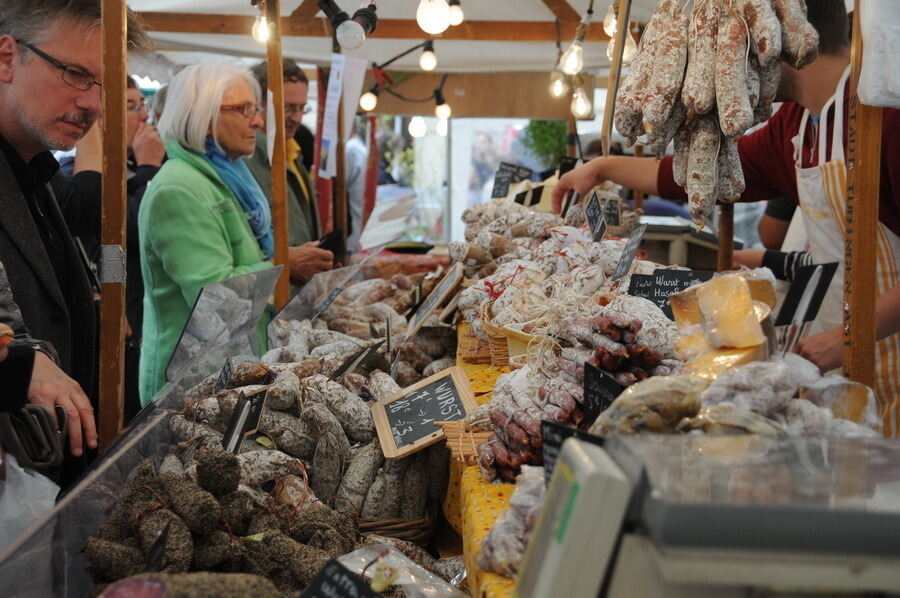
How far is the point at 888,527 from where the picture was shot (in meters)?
0.78

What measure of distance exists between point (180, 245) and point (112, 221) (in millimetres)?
1403

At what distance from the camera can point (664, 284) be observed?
7.21ft

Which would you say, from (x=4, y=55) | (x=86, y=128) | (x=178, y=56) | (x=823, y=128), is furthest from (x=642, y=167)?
(x=178, y=56)

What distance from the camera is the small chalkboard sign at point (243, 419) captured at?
2015mm

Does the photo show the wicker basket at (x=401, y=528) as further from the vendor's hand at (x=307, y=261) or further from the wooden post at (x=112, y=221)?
the vendor's hand at (x=307, y=261)

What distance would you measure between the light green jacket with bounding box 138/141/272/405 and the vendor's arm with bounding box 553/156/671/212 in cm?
156

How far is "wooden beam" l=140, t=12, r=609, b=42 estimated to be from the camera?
7.03 m

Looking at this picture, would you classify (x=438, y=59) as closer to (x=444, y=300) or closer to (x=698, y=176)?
(x=444, y=300)

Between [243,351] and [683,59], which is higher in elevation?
[683,59]

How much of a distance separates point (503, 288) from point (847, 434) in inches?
69.3

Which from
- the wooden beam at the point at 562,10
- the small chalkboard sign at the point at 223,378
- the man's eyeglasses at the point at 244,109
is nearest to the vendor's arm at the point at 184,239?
the man's eyeglasses at the point at 244,109

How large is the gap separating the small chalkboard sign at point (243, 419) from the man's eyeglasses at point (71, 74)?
1013mm

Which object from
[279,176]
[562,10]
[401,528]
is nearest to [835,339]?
[401,528]

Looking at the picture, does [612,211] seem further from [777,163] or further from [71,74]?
[71,74]
